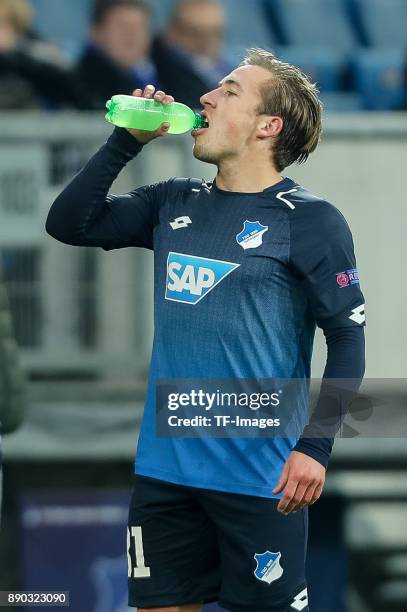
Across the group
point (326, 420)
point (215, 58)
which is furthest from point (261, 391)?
point (215, 58)

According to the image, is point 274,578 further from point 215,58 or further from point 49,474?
point 215,58

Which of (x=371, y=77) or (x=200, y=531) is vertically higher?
(x=371, y=77)

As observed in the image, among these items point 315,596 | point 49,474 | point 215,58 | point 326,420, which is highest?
point 215,58

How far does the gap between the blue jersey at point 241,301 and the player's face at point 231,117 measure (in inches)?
5.2

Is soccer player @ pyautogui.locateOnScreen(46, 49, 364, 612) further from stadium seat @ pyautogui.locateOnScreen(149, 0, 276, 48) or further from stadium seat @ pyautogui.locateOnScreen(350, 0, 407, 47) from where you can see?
stadium seat @ pyautogui.locateOnScreen(350, 0, 407, 47)

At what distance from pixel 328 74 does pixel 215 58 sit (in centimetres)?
245

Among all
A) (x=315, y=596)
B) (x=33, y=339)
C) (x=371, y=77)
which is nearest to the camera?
(x=33, y=339)

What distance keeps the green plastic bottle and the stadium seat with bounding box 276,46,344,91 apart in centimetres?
554

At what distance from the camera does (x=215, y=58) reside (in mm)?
7074

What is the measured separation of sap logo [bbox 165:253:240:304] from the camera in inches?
142

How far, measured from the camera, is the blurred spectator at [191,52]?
656 cm

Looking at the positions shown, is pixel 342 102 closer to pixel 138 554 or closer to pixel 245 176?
pixel 245 176

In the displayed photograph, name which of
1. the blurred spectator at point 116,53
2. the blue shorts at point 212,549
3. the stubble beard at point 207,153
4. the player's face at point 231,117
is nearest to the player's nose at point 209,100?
the player's face at point 231,117

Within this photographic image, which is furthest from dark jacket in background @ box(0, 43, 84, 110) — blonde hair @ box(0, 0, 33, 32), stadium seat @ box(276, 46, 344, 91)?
stadium seat @ box(276, 46, 344, 91)
